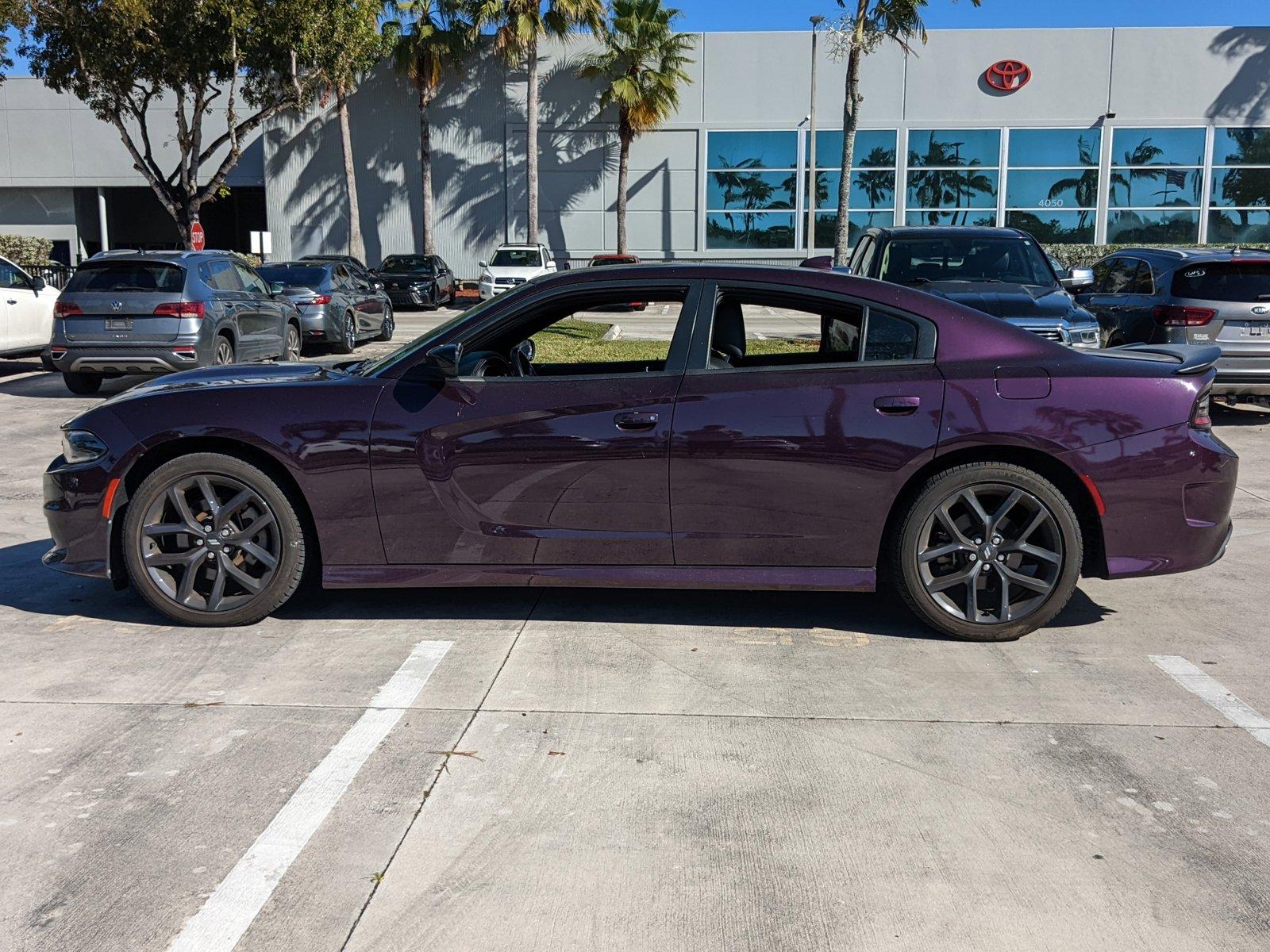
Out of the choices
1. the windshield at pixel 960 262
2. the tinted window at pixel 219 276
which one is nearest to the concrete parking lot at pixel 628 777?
the windshield at pixel 960 262

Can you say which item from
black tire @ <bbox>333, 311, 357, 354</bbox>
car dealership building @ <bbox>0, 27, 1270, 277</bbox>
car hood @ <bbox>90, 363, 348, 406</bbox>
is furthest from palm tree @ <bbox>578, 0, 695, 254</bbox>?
car hood @ <bbox>90, 363, 348, 406</bbox>

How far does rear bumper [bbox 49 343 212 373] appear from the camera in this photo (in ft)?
45.1

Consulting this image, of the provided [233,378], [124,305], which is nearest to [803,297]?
[233,378]

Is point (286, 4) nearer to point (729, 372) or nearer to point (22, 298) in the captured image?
point (22, 298)

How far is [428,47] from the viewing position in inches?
1486

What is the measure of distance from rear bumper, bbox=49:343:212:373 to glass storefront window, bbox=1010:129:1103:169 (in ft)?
103

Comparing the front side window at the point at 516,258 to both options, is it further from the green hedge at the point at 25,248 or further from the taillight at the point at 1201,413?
the taillight at the point at 1201,413

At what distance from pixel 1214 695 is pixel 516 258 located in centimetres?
3029

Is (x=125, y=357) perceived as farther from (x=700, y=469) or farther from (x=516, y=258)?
(x=516, y=258)

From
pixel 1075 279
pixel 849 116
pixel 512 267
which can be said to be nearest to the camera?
pixel 1075 279

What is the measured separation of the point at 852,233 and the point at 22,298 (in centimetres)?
2841

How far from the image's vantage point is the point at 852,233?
39781 millimetres

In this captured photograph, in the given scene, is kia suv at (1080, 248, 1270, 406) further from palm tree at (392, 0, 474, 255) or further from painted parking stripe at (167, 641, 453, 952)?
palm tree at (392, 0, 474, 255)

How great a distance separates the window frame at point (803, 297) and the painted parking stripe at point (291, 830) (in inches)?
70.0
